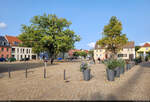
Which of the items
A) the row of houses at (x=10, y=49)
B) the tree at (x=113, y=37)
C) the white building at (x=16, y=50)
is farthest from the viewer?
the white building at (x=16, y=50)

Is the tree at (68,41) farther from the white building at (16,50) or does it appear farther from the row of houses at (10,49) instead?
the white building at (16,50)

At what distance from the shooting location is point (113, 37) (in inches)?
1483

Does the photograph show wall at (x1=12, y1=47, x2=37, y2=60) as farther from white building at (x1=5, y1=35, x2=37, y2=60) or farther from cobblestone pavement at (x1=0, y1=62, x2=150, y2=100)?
cobblestone pavement at (x1=0, y1=62, x2=150, y2=100)

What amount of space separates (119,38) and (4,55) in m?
42.4

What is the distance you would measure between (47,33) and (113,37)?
19.6 m

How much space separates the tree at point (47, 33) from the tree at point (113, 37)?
12187mm

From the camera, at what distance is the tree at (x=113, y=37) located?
35.4m

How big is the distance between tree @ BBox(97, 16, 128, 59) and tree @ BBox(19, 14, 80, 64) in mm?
12187

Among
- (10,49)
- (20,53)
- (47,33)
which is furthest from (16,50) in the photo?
(47,33)

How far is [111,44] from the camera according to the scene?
3631 centimetres

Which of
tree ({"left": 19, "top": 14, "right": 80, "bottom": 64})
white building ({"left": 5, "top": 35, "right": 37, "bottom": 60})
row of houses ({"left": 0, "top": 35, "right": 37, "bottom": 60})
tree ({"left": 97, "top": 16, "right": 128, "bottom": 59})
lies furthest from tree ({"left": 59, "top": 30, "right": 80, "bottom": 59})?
white building ({"left": 5, "top": 35, "right": 37, "bottom": 60})

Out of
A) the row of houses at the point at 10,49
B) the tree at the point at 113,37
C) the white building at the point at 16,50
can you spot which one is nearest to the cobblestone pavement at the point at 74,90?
the tree at the point at 113,37

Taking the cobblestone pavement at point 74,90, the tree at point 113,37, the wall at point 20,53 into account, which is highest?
the tree at point 113,37

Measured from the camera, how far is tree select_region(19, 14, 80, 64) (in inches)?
1038
